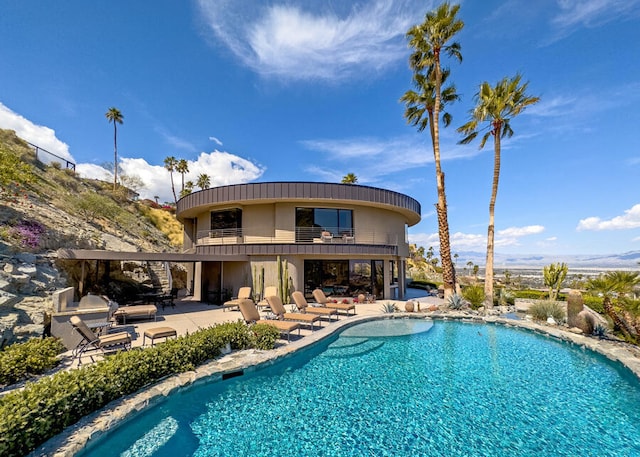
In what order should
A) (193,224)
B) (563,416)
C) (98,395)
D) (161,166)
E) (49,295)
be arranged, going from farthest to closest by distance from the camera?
(161,166)
(193,224)
(49,295)
(563,416)
(98,395)

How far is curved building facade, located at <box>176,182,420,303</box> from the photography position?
16.3 meters

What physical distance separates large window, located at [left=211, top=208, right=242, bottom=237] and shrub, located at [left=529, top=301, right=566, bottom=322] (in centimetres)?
1652

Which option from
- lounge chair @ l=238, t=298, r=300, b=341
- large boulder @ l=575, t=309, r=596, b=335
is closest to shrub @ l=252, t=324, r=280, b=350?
lounge chair @ l=238, t=298, r=300, b=341

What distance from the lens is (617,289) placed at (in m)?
10.4

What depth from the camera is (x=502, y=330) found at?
38.4ft

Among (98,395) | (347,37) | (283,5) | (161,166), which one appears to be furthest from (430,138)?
(161,166)

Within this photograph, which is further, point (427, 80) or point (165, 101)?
point (427, 80)

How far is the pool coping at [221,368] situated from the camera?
4.19 meters

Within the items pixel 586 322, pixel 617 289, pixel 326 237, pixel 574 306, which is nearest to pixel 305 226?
pixel 326 237

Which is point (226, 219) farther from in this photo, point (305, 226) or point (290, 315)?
point (290, 315)

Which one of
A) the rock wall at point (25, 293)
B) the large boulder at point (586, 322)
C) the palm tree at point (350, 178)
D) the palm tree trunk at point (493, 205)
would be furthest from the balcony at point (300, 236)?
the palm tree at point (350, 178)

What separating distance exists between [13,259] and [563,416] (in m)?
15.4

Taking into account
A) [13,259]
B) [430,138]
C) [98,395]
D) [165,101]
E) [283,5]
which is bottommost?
[98,395]

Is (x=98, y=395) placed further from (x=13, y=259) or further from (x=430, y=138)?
(x=430, y=138)
